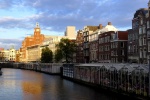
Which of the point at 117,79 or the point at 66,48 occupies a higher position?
the point at 66,48

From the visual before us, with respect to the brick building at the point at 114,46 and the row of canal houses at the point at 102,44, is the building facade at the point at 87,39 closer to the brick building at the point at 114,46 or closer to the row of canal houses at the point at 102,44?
the row of canal houses at the point at 102,44

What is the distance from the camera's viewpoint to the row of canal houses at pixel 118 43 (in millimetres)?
78438

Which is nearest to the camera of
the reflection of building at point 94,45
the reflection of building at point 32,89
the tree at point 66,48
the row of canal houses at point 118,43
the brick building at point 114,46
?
the reflection of building at point 32,89

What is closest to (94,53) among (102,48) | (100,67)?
(102,48)

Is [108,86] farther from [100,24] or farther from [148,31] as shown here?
[100,24]

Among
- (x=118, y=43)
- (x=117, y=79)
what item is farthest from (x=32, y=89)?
(x=118, y=43)

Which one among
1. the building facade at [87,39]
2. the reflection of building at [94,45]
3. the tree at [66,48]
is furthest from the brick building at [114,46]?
the tree at [66,48]

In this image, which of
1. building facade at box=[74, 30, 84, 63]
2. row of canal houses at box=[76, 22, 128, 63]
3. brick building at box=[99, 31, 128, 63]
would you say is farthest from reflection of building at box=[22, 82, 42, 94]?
building facade at box=[74, 30, 84, 63]

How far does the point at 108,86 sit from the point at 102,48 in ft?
168

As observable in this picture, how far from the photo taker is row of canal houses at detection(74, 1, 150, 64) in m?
78.4

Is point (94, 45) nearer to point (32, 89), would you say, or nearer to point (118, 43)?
point (118, 43)

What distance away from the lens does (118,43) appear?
93562 mm

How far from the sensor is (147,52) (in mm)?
75312

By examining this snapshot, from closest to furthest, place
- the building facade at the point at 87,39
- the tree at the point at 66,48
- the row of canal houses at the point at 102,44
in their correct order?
the row of canal houses at the point at 102,44
the building facade at the point at 87,39
the tree at the point at 66,48
